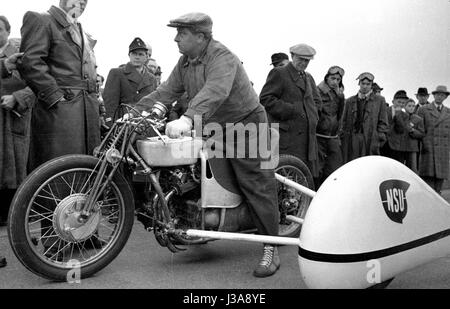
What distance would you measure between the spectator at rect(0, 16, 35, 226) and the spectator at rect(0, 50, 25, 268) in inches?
7.9

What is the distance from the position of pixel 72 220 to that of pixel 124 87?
2.78m

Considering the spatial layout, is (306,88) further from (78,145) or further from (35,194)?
(35,194)

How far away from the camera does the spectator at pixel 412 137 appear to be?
27.8 ft

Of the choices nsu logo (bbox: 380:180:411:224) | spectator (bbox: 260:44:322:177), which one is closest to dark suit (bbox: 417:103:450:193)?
spectator (bbox: 260:44:322:177)

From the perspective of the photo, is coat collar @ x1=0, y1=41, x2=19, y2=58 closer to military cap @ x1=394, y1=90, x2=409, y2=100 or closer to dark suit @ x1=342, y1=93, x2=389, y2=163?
dark suit @ x1=342, y1=93, x2=389, y2=163

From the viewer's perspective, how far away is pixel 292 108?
5574 millimetres

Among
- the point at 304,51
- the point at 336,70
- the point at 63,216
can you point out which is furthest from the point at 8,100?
the point at 336,70

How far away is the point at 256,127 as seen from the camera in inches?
145

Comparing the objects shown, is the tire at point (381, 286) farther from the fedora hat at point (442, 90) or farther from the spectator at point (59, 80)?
the fedora hat at point (442, 90)

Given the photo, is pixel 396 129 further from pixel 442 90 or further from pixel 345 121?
pixel 345 121

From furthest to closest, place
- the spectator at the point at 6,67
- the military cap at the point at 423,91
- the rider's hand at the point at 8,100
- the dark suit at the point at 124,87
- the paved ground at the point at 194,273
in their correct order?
the military cap at the point at 423,91 < the dark suit at the point at 124,87 < the rider's hand at the point at 8,100 < the spectator at the point at 6,67 < the paved ground at the point at 194,273

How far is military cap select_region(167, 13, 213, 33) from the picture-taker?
11.1 feet

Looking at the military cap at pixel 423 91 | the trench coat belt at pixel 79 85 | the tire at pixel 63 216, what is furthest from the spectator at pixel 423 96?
the tire at pixel 63 216
